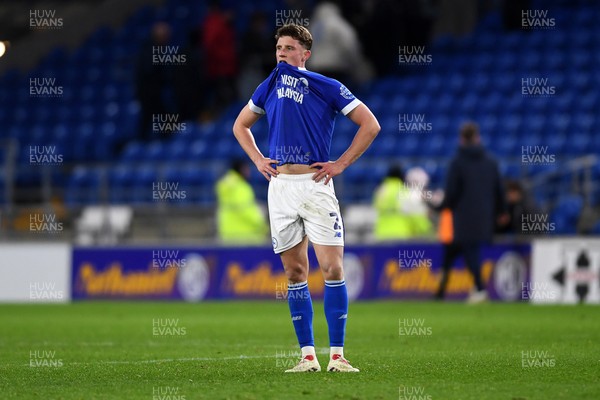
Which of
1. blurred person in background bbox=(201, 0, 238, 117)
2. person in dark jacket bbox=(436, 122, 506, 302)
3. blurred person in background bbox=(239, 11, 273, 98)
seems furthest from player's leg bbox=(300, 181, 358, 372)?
blurred person in background bbox=(201, 0, 238, 117)

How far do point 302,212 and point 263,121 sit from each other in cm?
1708

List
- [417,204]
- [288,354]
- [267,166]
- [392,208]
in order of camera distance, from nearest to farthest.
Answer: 1. [267,166]
2. [288,354]
3. [392,208]
4. [417,204]

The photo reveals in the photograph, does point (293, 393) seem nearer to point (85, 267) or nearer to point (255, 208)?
point (255, 208)

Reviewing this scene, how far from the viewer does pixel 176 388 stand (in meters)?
7.66

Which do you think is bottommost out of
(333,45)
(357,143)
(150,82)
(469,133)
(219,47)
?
(357,143)

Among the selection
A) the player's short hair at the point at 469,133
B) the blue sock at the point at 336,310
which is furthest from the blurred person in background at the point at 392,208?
the blue sock at the point at 336,310

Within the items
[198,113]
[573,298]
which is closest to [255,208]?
[573,298]

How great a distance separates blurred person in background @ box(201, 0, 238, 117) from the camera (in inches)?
1043

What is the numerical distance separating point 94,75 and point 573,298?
1583 centimetres

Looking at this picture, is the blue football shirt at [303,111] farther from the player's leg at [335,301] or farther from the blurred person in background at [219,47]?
the blurred person in background at [219,47]

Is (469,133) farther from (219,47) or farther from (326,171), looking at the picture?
(219,47)

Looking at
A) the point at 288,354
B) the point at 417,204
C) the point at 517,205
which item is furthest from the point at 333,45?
the point at 288,354

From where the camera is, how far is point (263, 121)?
2555 cm

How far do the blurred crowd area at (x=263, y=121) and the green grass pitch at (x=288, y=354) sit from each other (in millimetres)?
4321
